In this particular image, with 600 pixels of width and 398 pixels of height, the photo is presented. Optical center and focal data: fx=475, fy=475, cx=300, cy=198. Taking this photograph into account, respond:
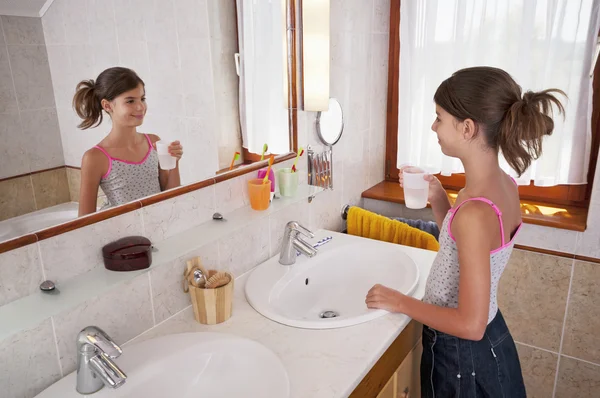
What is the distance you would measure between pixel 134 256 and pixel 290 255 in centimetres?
62

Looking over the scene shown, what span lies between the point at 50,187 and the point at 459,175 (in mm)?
1991

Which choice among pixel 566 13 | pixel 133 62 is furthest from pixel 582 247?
pixel 133 62

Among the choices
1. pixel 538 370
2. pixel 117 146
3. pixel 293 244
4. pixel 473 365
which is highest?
pixel 117 146

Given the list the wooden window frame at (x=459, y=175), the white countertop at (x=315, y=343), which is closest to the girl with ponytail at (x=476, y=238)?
the white countertop at (x=315, y=343)

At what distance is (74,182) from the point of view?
108cm

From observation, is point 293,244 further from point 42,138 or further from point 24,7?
point 24,7

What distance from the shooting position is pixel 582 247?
1979mm

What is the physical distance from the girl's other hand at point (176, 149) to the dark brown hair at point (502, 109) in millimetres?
716

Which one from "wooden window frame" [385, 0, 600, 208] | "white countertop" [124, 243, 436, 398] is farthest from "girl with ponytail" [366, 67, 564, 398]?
"wooden window frame" [385, 0, 600, 208]

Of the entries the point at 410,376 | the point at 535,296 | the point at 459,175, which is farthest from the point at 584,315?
the point at 410,376

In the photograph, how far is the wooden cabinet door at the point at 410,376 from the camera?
141 centimetres

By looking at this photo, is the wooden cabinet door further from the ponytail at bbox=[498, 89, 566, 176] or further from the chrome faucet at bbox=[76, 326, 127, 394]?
the chrome faucet at bbox=[76, 326, 127, 394]

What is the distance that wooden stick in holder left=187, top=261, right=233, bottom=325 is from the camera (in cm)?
124

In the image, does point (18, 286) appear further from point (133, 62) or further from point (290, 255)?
point (290, 255)
